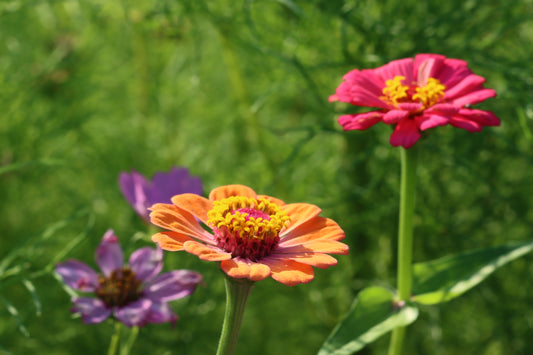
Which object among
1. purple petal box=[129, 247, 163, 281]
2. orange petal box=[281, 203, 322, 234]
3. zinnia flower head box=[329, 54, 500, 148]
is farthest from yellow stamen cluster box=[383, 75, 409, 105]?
purple petal box=[129, 247, 163, 281]

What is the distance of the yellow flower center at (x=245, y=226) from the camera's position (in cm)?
41

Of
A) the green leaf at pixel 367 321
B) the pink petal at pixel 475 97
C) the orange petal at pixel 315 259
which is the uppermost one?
the pink petal at pixel 475 97

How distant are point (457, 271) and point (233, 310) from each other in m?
0.26

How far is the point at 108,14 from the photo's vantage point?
1025mm

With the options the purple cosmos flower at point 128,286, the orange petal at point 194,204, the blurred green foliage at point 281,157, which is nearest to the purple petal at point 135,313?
the purple cosmos flower at point 128,286

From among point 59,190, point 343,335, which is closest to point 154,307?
point 343,335

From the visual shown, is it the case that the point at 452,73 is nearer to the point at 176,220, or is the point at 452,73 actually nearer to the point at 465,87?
the point at 465,87

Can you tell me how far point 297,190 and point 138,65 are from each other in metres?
0.35

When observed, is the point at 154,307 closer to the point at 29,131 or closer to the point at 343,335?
the point at 343,335

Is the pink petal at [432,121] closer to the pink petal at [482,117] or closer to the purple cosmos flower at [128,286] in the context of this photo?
the pink petal at [482,117]

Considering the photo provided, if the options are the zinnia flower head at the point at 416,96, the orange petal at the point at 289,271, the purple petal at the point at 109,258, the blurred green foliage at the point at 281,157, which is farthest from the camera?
the blurred green foliage at the point at 281,157

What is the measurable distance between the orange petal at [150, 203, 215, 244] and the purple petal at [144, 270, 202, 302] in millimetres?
69

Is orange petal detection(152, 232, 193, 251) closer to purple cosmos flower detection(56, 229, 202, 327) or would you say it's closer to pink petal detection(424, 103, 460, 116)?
purple cosmos flower detection(56, 229, 202, 327)

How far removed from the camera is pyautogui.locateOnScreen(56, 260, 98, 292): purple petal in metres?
0.52
